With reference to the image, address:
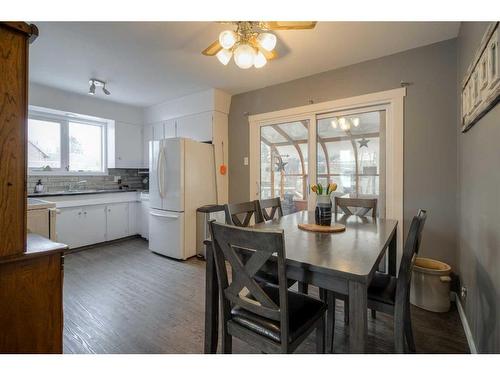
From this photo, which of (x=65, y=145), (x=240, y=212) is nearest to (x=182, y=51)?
(x=240, y=212)

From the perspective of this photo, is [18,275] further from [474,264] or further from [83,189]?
[83,189]

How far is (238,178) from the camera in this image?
3.80 metres

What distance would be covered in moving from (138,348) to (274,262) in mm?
1167

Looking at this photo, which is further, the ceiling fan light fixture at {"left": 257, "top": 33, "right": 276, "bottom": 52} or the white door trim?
the white door trim

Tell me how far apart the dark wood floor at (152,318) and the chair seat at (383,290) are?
0.47m

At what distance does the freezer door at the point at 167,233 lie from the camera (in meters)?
3.29

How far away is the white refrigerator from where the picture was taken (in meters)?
3.29

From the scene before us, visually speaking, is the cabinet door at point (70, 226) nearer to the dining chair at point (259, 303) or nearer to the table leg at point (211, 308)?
the table leg at point (211, 308)

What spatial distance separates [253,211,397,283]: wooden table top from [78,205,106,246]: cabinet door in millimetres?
3221

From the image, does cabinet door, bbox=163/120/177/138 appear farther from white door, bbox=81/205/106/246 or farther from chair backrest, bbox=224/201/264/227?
chair backrest, bbox=224/201/264/227

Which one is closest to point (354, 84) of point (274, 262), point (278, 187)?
point (278, 187)

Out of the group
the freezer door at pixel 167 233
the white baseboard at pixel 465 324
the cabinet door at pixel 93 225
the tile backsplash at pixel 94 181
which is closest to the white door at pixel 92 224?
the cabinet door at pixel 93 225

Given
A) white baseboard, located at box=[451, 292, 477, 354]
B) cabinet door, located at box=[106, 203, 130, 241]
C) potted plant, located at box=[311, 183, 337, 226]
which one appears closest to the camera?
white baseboard, located at box=[451, 292, 477, 354]

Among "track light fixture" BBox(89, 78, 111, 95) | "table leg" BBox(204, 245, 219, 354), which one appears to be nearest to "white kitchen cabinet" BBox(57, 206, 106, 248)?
"track light fixture" BBox(89, 78, 111, 95)
